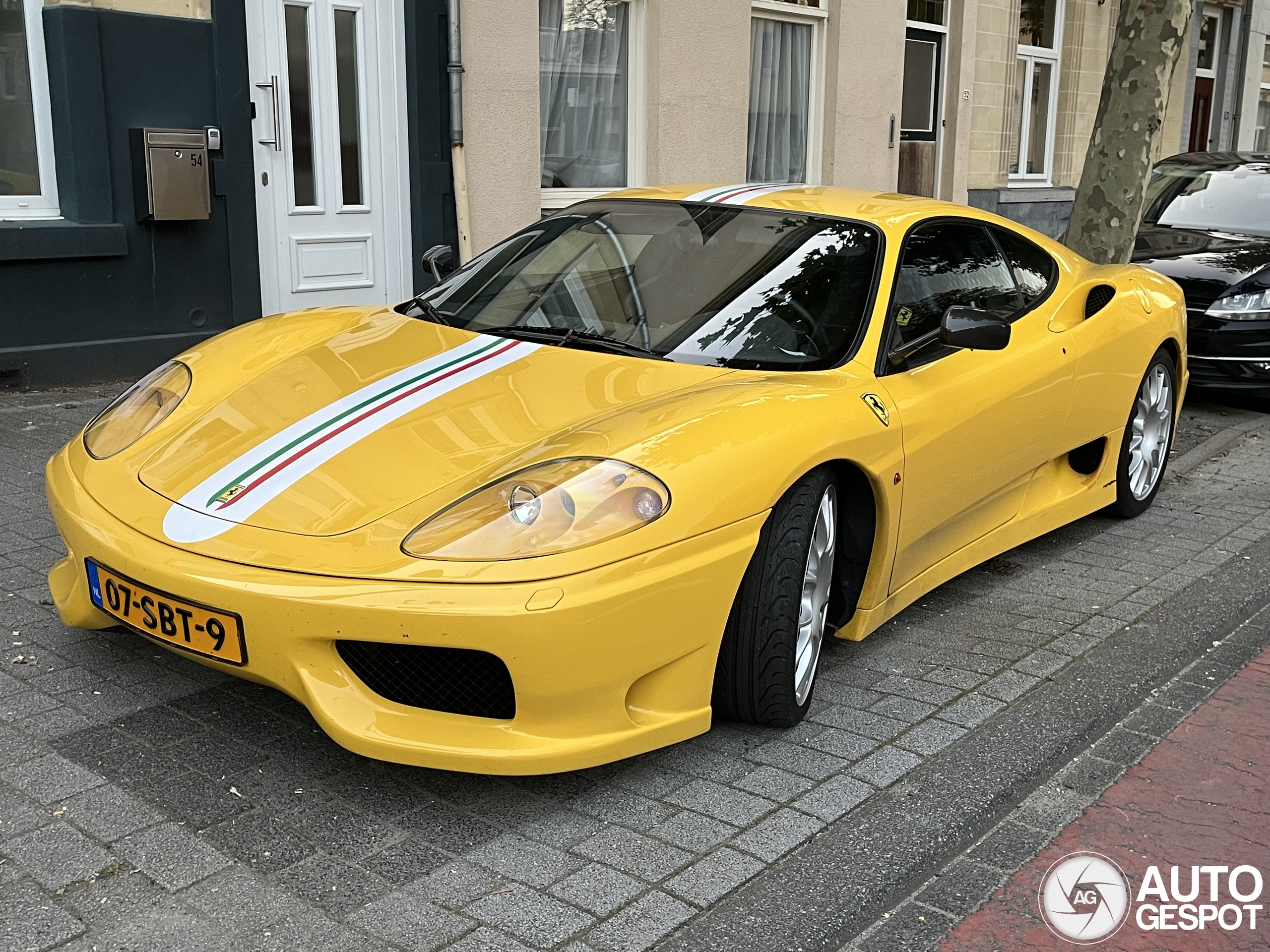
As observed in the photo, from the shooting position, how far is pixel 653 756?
10.4 feet

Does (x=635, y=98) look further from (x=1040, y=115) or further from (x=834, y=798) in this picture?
(x=834, y=798)

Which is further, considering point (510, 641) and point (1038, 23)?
point (1038, 23)

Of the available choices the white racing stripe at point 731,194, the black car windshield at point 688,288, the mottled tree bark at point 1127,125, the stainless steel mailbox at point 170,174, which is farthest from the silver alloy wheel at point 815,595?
the stainless steel mailbox at point 170,174

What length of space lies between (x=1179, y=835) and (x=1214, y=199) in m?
7.60

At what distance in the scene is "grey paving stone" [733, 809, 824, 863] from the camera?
276 cm

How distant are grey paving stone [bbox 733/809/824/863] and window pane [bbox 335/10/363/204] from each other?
6.36 meters

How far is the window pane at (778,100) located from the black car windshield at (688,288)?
24.3 ft

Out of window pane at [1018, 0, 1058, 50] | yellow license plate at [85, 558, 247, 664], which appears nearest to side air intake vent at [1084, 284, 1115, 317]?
yellow license plate at [85, 558, 247, 664]

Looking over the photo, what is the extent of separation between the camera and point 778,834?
2.83m

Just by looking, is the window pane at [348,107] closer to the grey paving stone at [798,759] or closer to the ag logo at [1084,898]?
the grey paving stone at [798,759]

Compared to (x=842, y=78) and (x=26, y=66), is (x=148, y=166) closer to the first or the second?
(x=26, y=66)

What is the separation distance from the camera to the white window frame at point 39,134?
6.73 meters

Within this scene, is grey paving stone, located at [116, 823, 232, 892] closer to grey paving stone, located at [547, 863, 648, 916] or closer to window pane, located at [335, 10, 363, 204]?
grey paving stone, located at [547, 863, 648, 916]

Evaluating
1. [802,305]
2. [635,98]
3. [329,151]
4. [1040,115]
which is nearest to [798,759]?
[802,305]
